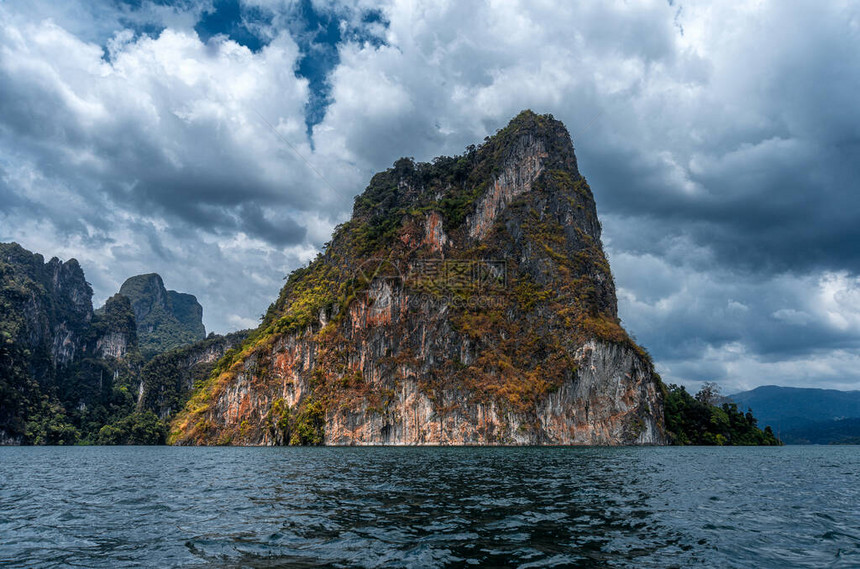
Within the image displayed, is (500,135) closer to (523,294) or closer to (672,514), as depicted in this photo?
(523,294)

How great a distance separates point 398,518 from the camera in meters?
16.2

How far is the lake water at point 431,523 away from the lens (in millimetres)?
11828

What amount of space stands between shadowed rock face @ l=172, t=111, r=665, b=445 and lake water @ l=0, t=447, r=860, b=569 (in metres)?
75.0

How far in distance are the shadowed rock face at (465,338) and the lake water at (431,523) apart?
246 ft

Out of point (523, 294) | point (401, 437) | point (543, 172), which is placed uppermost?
point (543, 172)

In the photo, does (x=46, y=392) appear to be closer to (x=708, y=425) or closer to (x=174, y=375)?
(x=174, y=375)

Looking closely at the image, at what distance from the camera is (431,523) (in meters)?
15.4

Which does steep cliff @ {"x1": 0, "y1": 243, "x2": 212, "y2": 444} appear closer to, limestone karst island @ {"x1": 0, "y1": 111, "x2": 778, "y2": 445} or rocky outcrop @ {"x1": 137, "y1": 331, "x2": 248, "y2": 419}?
rocky outcrop @ {"x1": 137, "y1": 331, "x2": 248, "y2": 419}

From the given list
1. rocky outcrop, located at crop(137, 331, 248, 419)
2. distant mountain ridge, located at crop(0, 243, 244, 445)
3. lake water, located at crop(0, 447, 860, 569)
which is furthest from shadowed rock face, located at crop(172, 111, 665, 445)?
lake water, located at crop(0, 447, 860, 569)

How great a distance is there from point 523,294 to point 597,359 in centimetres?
2650

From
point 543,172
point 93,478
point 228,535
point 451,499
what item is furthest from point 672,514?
point 543,172

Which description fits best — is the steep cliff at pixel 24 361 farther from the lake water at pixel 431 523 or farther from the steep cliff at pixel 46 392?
the lake water at pixel 431 523

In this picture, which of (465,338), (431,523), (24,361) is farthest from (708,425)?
(24,361)

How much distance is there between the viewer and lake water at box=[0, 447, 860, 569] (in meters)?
11.8
